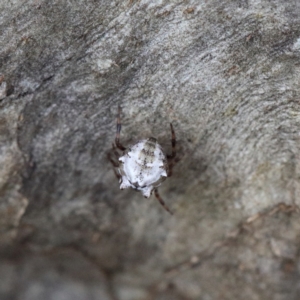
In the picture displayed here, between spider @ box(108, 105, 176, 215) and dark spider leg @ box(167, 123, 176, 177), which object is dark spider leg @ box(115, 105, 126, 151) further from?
dark spider leg @ box(167, 123, 176, 177)

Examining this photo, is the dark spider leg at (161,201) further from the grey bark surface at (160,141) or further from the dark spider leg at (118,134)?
the dark spider leg at (118,134)

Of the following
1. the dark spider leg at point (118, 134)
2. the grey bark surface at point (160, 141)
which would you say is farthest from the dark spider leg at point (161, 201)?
the dark spider leg at point (118, 134)

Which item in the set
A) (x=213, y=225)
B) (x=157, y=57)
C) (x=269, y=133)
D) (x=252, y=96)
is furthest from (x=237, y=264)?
(x=157, y=57)

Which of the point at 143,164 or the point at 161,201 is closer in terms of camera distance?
the point at 143,164

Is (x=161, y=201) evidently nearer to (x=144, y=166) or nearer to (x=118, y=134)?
(x=144, y=166)

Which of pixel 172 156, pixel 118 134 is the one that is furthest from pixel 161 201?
pixel 118 134

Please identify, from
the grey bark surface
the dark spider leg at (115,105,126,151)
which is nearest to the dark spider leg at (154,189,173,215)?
the grey bark surface
